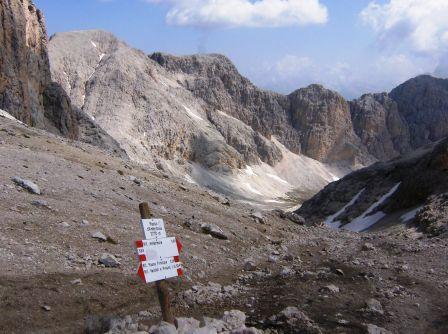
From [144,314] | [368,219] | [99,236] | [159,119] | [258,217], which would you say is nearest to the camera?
[144,314]

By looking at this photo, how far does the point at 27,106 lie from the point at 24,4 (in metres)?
16.2

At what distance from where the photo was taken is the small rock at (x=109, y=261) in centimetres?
1291

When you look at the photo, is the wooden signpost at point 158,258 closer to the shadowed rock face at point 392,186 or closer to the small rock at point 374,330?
the small rock at point 374,330

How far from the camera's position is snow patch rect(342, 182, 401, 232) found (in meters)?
49.0

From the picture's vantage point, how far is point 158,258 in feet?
31.7

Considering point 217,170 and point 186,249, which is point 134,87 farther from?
point 186,249

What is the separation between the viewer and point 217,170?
138375 millimetres

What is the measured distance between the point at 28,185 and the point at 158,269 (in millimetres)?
8555

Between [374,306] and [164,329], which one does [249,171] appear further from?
[164,329]

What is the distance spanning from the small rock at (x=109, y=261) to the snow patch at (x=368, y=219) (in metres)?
37.1

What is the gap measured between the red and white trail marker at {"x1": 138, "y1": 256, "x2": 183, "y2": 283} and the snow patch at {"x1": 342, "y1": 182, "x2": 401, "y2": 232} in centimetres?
3953

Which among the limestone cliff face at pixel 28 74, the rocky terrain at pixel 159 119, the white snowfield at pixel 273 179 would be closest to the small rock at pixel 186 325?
the limestone cliff face at pixel 28 74

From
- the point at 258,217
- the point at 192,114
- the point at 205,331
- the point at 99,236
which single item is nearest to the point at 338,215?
the point at 258,217

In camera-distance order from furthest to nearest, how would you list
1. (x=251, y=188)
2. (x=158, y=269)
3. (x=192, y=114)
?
(x=192, y=114) → (x=251, y=188) → (x=158, y=269)
